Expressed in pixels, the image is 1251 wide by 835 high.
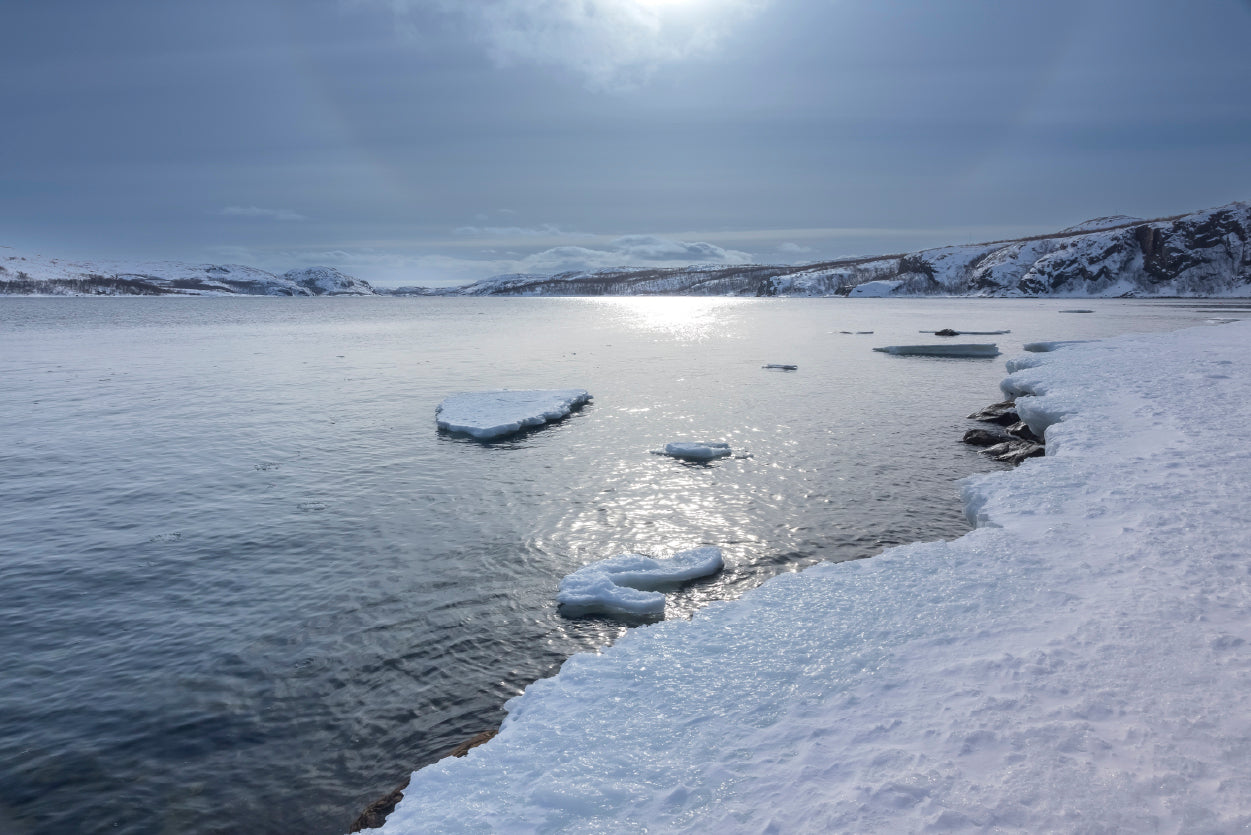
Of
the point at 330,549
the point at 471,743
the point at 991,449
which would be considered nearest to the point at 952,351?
the point at 991,449

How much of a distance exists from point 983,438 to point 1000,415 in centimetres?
341

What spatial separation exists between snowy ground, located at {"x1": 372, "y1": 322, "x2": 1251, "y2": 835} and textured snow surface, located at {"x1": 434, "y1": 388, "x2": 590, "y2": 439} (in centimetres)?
1361

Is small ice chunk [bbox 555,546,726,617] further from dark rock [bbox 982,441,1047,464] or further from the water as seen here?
dark rock [bbox 982,441,1047,464]

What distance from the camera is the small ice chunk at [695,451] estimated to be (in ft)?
60.6

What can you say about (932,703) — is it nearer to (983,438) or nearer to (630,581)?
(630,581)

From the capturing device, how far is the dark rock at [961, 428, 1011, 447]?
19.7 meters

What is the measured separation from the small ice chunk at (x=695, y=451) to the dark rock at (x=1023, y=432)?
8785mm

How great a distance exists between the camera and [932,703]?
→ 5969 millimetres

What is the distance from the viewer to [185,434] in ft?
71.6

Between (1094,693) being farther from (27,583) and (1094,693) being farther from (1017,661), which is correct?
(27,583)

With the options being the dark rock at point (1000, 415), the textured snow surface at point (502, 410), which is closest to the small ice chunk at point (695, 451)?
the textured snow surface at point (502, 410)

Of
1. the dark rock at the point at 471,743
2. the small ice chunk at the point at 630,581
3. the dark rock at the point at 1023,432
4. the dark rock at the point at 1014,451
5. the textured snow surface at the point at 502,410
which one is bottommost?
the dark rock at the point at 471,743

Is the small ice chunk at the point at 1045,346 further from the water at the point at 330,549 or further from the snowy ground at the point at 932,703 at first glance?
the snowy ground at the point at 932,703

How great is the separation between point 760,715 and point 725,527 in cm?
731
